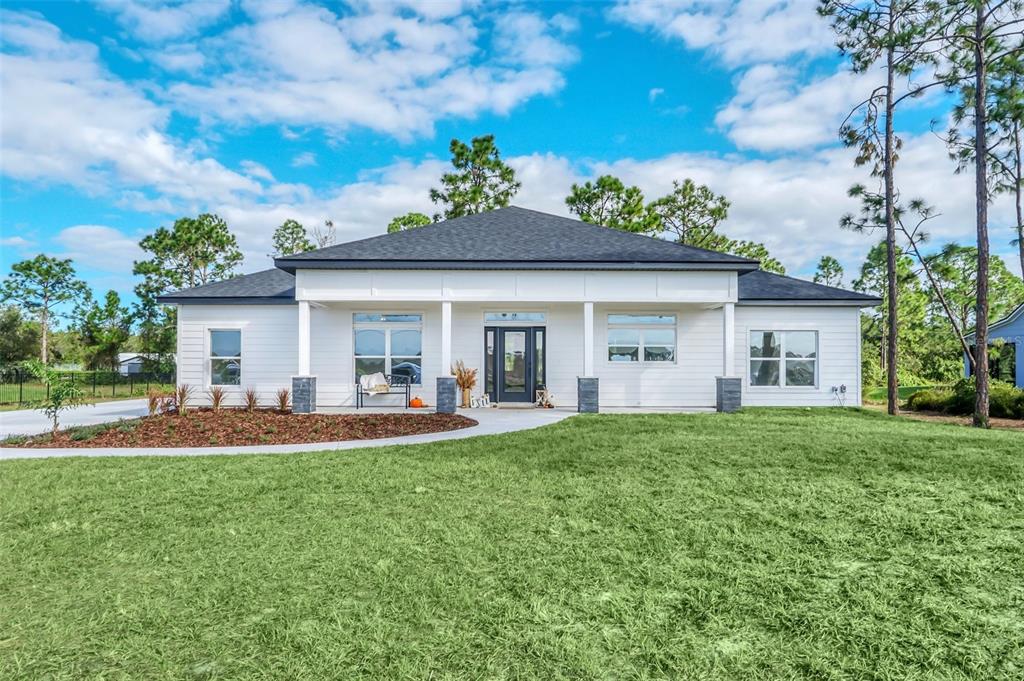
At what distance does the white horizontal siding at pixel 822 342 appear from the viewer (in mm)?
14047

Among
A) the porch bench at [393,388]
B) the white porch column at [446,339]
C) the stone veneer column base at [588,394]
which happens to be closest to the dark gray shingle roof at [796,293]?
the stone veneer column base at [588,394]

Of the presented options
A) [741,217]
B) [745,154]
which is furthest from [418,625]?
[741,217]

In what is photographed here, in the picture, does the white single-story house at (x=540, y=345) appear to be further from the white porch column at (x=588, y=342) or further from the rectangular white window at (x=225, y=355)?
the white porch column at (x=588, y=342)

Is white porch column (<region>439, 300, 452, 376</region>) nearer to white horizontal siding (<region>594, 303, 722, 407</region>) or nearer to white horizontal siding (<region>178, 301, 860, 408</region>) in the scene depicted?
white horizontal siding (<region>178, 301, 860, 408</region>)

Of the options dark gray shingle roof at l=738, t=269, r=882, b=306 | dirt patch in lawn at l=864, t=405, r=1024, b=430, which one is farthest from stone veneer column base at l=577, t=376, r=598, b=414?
dirt patch in lawn at l=864, t=405, r=1024, b=430

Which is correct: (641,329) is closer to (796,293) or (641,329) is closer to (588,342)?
(588,342)

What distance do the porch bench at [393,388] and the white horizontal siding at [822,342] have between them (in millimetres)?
9177

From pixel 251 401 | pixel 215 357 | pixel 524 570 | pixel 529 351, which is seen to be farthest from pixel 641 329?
pixel 215 357

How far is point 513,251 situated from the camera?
13.3m

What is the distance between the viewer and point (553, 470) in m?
5.95

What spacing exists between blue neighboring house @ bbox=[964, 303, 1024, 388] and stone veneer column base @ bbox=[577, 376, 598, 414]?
18.4 metres

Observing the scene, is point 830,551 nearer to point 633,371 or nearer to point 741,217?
point 633,371

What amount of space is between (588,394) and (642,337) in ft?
9.75

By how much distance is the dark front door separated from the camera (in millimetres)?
14102
